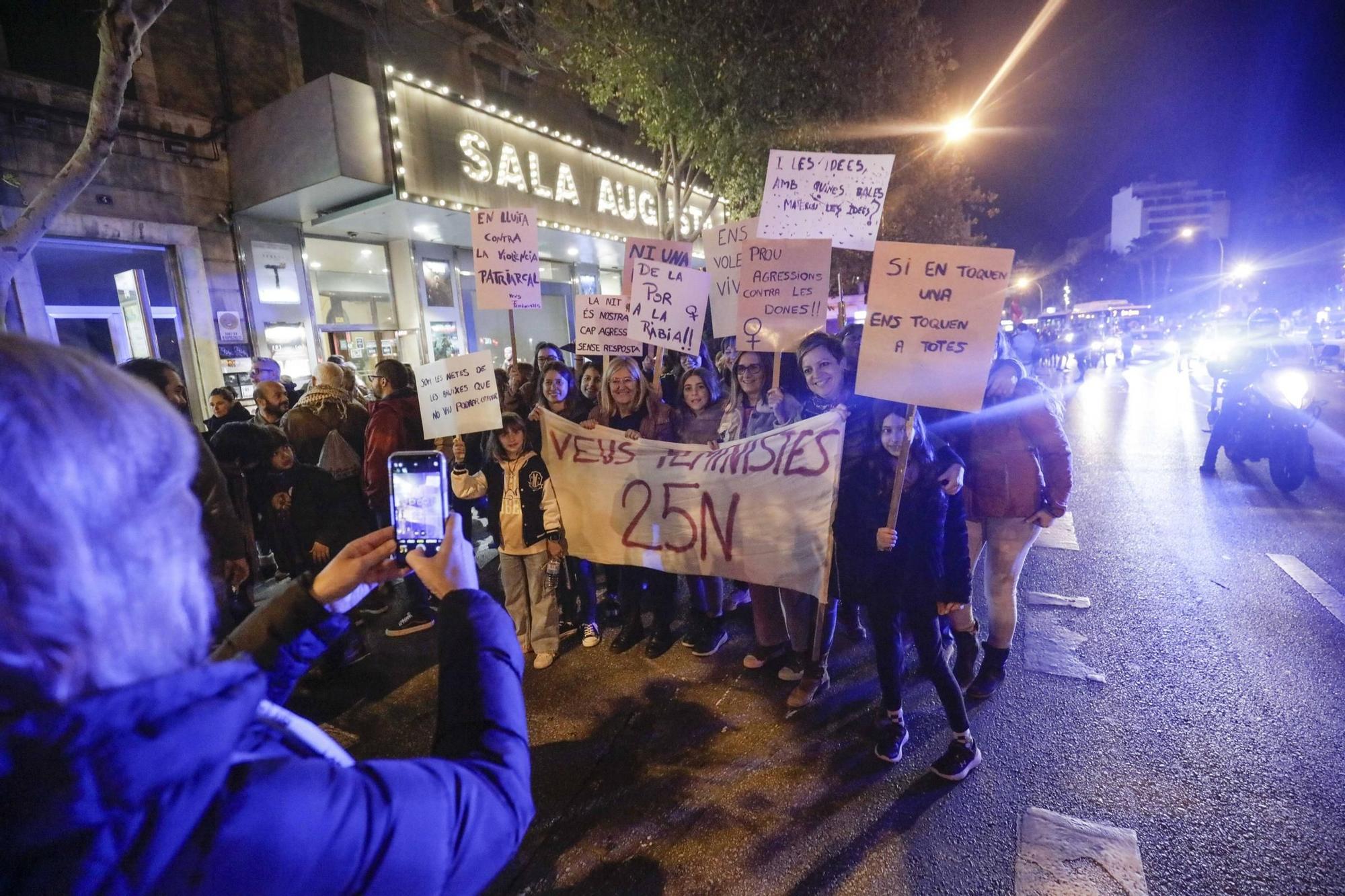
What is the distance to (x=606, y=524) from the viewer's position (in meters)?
4.43

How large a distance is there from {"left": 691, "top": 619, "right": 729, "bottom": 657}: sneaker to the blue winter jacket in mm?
3433

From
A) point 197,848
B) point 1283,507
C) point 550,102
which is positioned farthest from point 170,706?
point 550,102

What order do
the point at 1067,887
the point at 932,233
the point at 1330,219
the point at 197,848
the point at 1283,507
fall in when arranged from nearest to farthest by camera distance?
1. the point at 197,848
2. the point at 1067,887
3. the point at 1283,507
4. the point at 932,233
5. the point at 1330,219

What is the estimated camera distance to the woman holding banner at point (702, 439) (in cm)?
446

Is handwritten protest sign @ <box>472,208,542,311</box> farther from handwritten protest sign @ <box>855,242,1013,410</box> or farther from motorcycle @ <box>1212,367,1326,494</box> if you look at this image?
motorcycle @ <box>1212,367,1326,494</box>

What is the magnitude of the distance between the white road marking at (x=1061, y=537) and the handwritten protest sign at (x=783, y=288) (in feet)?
10.5

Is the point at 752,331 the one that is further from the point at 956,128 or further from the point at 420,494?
the point at 956,128

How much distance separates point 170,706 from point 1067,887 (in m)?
3.03

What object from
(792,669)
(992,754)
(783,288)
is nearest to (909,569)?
(992,754)

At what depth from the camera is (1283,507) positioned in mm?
6570

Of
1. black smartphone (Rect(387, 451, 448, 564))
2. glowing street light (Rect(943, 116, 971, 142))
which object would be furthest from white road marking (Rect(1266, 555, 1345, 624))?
glowing street light (Rect(943, 116, 971, 142))

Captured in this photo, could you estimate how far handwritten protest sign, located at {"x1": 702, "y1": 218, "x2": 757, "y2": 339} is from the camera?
566 cm

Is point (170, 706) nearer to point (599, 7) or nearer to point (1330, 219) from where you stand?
point (599, 7)

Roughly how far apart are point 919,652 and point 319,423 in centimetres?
492
